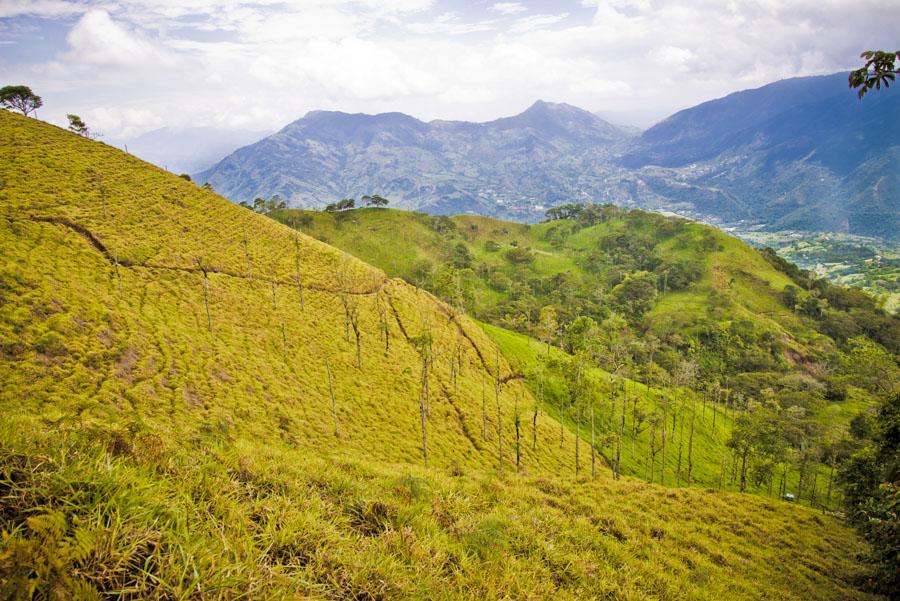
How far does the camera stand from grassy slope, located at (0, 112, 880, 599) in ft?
11.6

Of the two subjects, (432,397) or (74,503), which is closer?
(74,503)

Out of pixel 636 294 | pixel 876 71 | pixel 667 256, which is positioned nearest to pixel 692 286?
pixel 636 294

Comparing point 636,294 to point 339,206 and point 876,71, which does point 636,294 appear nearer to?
point 339,206

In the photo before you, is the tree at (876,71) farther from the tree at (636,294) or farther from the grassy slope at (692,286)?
the tree at (636,294)

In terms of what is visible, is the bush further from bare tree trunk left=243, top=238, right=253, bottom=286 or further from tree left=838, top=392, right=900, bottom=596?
tree left=838, top=392, right=900, bottom=596

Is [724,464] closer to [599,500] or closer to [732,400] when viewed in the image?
[732,400]

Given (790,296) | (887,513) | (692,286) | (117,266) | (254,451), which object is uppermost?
(692,286)

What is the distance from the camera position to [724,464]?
68.1 meters

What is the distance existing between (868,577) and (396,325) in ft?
174

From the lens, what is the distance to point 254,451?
8672 millimetres

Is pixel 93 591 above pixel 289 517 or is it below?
above

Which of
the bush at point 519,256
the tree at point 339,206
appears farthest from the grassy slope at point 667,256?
the tree at point 339,206

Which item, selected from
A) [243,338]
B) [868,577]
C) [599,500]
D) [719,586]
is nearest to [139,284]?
[243,338]

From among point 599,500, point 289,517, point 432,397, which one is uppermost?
point 289,517
